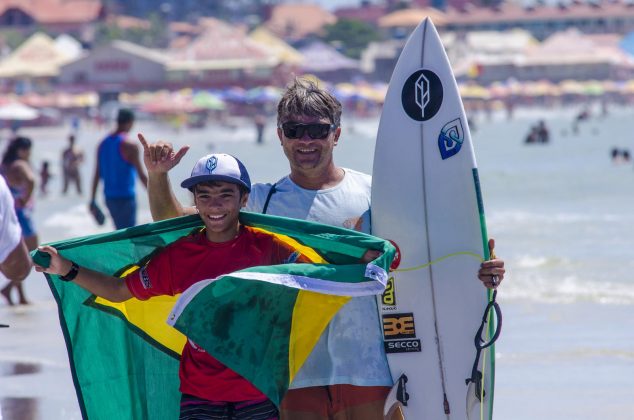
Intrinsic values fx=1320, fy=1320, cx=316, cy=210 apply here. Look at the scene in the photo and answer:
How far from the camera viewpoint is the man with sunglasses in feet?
13.1

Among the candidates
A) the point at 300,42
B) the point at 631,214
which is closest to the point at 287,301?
the point at 631,214

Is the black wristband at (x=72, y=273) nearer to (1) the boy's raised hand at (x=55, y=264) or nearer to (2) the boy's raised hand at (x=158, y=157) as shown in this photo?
(1) the boy's raised hand at (x=55, y=264)

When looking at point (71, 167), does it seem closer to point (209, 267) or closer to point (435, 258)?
point (435, 258)

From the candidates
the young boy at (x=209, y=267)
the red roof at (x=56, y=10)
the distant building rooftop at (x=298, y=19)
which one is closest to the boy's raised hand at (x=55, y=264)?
the young boy at (x=209, y=267)

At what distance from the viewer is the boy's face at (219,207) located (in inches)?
145

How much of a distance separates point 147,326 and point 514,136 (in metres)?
75.1

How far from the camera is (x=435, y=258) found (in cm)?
448

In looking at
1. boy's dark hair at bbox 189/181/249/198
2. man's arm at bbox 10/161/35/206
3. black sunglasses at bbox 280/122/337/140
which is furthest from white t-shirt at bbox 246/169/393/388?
man's arm at bbox 10/161/35/206

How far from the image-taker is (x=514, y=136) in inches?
3068

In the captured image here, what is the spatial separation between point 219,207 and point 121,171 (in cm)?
585

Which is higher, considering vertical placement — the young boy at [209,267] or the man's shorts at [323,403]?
the young boy at [209,267]

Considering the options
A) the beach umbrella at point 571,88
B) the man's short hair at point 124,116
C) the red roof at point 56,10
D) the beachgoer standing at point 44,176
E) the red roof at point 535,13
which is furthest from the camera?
the red roof at point 56,10

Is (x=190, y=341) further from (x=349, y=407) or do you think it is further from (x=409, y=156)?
A: (x=409, y=156)

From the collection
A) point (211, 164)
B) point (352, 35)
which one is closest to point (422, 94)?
point (211, 164)
